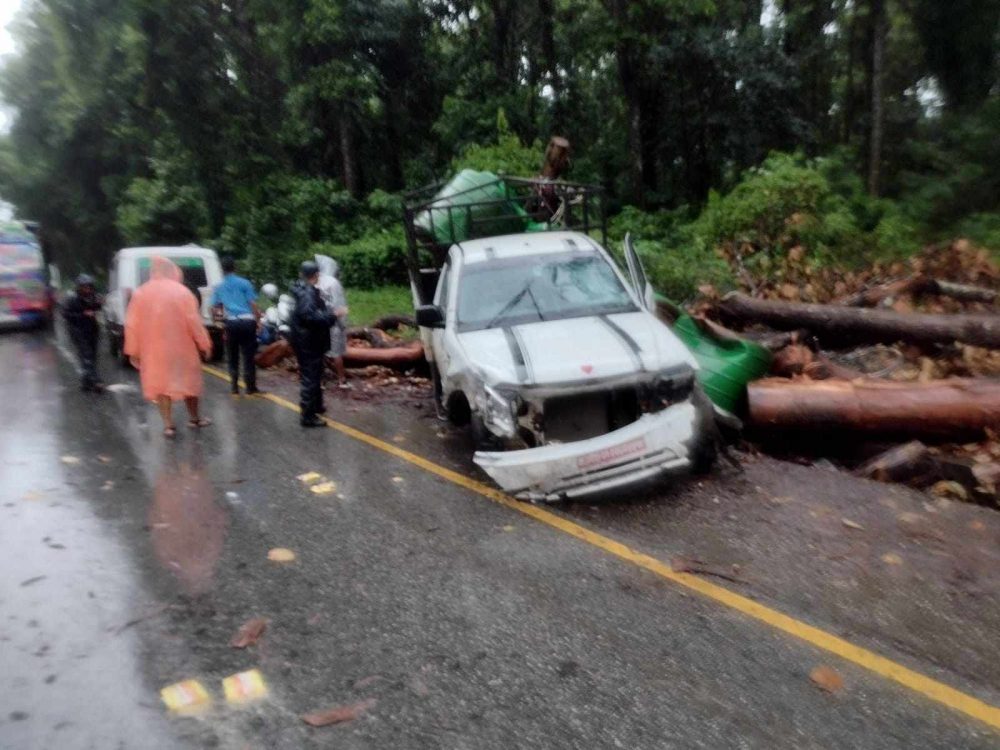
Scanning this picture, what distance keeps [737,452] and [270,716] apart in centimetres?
491

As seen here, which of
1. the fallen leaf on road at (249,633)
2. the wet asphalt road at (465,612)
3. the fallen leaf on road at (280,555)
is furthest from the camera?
the fallen leaf on road at (280,555)

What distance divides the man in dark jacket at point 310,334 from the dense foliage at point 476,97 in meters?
10.2

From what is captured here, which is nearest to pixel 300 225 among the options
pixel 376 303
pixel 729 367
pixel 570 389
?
pixel 376 303

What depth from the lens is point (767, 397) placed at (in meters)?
7.34

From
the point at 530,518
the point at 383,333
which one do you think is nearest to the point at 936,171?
the point at 383,333

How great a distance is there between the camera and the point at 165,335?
8.56 m

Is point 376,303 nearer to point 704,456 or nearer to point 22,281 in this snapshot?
point 22,281

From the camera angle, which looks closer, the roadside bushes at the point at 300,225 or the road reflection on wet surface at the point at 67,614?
the road reflection on wet surface at the point at 67,614

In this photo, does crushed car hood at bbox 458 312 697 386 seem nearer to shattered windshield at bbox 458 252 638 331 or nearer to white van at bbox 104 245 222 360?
shattered windshield at bbox 458 252 638 331

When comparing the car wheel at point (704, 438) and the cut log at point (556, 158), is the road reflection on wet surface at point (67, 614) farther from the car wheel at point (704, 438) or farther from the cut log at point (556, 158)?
the cut log at point (556, 158)

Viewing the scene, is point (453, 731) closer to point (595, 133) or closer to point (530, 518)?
point (530, 518)

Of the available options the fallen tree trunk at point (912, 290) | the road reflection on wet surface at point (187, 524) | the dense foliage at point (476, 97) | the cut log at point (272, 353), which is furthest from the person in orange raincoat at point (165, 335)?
the dense foliage at point (476, 97)

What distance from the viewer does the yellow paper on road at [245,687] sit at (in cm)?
375

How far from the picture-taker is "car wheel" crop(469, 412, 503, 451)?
6223 mm
